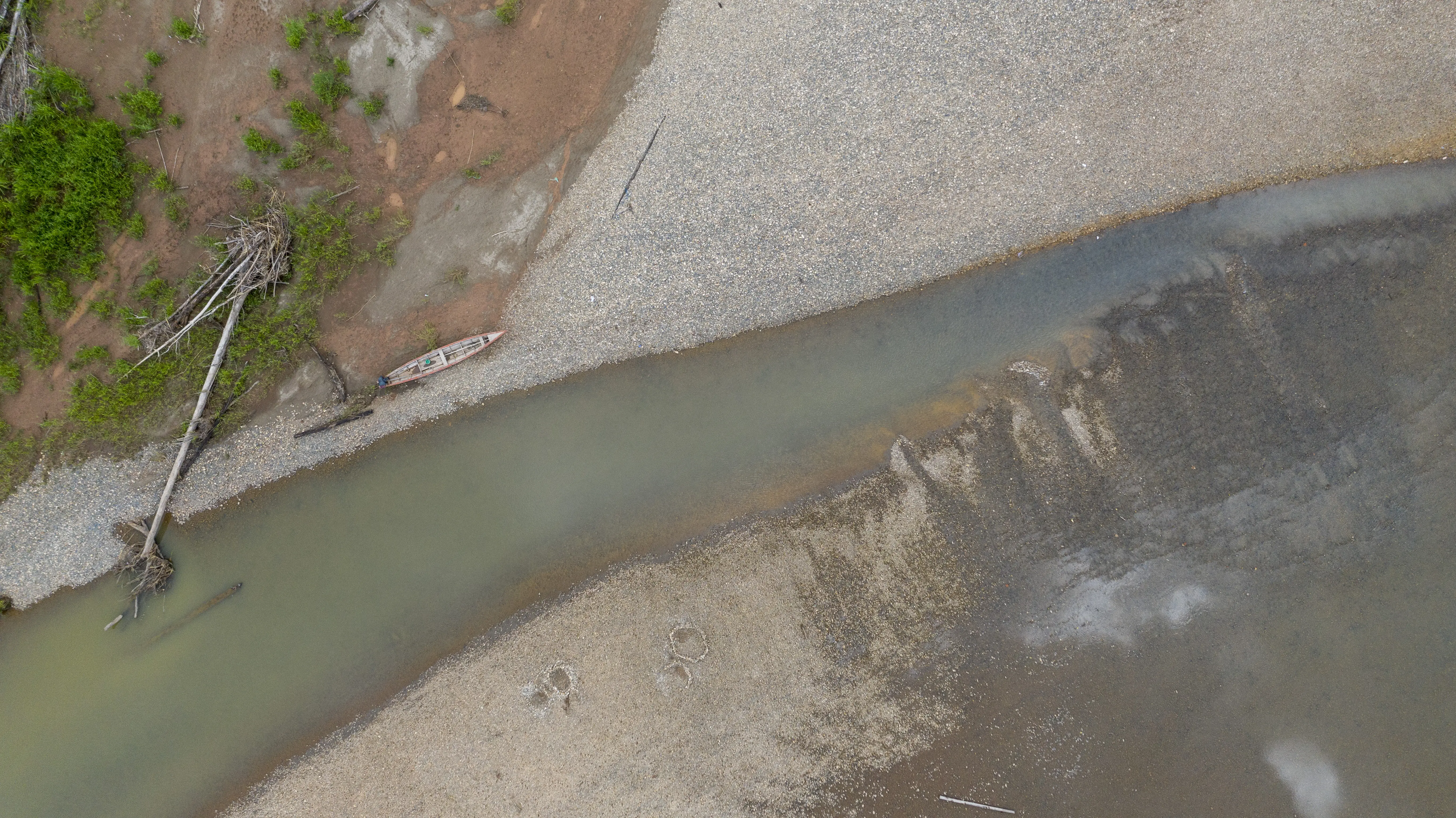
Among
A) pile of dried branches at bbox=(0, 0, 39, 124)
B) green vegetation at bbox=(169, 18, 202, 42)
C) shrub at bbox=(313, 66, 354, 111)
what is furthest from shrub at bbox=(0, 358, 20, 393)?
shrub at bbox=(313, 66, 354, 111)

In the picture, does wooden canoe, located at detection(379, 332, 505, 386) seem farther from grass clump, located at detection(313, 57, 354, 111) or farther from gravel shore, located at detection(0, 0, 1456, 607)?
grass clump, located at detection(313, 57, 354, 111)

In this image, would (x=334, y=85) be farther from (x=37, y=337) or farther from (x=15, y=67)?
(x=37, y=337)

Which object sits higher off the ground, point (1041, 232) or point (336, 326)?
point (336, 326)

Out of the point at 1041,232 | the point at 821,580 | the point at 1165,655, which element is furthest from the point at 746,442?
the point at 1165,655

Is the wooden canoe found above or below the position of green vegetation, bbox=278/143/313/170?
below

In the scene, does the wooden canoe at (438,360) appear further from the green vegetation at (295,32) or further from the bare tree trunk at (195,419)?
the green vegetation at (295,32)

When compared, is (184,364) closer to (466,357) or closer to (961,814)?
(466,357)
